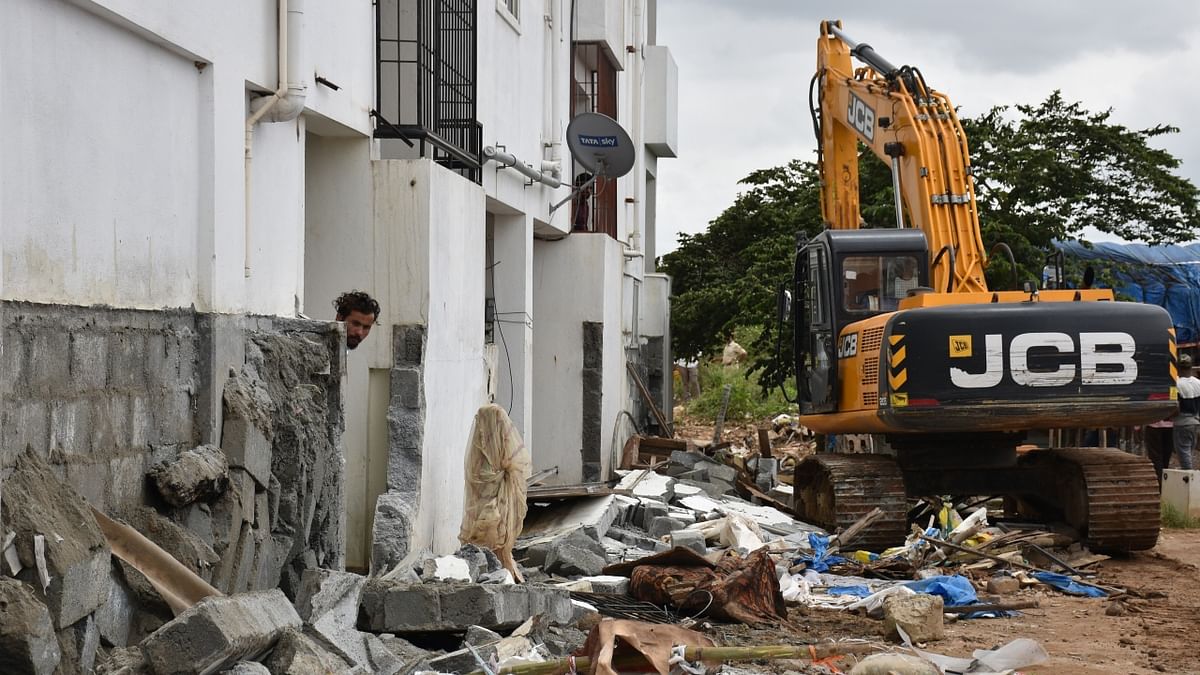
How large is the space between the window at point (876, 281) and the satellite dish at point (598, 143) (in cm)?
357

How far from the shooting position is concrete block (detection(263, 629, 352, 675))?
5.81m

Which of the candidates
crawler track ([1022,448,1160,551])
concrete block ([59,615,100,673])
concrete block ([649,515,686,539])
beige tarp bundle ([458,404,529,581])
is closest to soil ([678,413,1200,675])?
crawler track ([1022,448,1160,551])

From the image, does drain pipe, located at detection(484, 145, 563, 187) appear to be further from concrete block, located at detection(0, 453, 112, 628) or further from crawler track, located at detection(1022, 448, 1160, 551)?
concrete block, located at detection(0, 453, 112, 628)

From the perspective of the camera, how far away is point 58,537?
505 centimetres

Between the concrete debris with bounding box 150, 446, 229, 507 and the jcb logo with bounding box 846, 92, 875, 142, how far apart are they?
962 cm

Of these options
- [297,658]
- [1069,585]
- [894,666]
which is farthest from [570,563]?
[297,658]

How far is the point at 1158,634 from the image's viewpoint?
30.3 ft

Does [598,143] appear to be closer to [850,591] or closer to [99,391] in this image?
[850,591]

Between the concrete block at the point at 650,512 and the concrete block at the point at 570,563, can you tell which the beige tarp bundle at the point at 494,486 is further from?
the concrete block at the point at 650,512

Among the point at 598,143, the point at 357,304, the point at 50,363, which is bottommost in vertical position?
the point at 50,363

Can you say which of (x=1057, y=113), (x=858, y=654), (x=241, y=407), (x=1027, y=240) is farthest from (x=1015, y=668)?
(x=1057, y=113)

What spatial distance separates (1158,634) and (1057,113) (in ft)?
53.0

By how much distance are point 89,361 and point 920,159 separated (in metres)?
9.64

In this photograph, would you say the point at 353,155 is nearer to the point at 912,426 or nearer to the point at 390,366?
the point at 390,366
